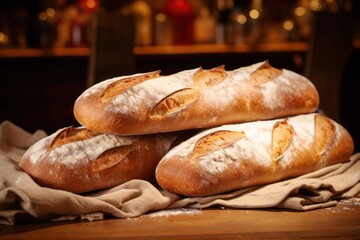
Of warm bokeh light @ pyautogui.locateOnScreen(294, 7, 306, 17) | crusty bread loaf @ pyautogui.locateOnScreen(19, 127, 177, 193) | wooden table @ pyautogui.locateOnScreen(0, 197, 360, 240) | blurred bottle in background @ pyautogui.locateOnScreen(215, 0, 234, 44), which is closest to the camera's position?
wooden table @ pyautogui.locateOnScreen(0, 197, 360, 240)

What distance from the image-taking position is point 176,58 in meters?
4.24

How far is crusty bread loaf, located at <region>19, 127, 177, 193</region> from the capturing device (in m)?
1.53

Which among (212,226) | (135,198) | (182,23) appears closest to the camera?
(212,226)

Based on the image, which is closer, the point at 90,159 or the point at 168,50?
the point at 90,159

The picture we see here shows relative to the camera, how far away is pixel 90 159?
155cm

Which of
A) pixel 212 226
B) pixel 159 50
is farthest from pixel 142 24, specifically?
pixel 212 226

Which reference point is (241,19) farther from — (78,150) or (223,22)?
(78,150)

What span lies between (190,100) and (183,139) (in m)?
0.11

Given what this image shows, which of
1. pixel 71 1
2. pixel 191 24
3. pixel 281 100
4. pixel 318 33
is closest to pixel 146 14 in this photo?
pixel 191 24

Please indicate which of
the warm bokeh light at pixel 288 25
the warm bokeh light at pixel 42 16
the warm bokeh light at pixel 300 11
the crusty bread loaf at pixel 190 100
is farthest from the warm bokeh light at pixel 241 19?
the crusty bread loaf at pixel 190 100

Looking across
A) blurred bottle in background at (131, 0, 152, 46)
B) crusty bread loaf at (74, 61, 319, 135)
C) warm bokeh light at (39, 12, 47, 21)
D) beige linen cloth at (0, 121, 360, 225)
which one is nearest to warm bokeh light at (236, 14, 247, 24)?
blurred bottle in background at (131, 0, 152, 46)

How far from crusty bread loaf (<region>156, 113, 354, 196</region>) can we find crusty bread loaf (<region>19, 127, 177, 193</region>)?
0.08m

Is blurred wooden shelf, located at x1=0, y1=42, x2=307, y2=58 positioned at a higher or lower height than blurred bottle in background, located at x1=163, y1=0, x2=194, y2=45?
lower

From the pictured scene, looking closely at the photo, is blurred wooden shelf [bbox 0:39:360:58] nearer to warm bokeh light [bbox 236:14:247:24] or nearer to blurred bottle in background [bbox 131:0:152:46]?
blurred bottle in background [bbox 131:0:152:46]
